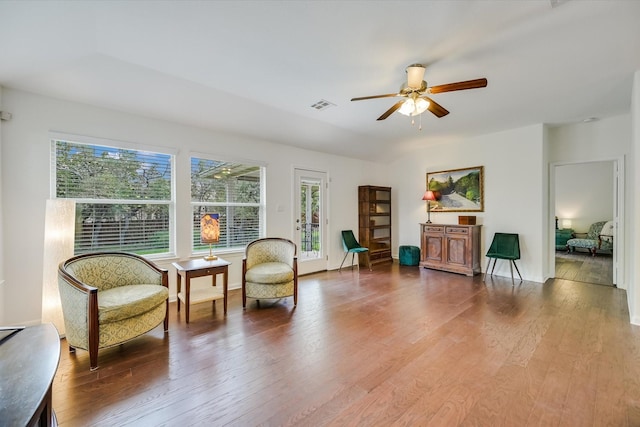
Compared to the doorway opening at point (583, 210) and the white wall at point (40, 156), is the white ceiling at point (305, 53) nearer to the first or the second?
the white wall at point (40, 156)

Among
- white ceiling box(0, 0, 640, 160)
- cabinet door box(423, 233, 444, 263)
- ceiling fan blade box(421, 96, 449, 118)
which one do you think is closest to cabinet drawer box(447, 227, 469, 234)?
cabinet door box(423, 233, 444, 263)

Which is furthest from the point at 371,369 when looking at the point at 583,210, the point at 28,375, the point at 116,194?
the point at 583,210

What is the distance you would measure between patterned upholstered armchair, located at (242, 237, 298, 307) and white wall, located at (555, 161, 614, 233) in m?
7.67

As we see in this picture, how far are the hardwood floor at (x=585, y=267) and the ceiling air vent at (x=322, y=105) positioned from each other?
4967 millimetres

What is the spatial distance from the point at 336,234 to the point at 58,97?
4.48m

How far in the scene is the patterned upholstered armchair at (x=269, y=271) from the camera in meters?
3.40

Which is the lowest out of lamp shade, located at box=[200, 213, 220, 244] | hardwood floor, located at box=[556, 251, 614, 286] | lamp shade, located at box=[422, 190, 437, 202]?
hardwood floor, located at box=[556, 251, 614, 286]

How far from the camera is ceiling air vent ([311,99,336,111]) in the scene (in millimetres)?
3531

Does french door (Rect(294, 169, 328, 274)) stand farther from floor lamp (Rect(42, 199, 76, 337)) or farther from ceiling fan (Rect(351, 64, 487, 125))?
floor lamp (Rect(42, 199, 76, 337))

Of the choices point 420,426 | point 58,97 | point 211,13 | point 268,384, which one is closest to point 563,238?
point 420,426

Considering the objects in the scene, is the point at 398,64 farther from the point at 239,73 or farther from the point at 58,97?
the point at 58,97

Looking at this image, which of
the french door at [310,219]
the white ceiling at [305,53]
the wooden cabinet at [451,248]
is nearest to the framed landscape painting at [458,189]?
the wooden cabinet at [451,248]

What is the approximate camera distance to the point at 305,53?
2432mm

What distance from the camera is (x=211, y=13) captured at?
193 cm
